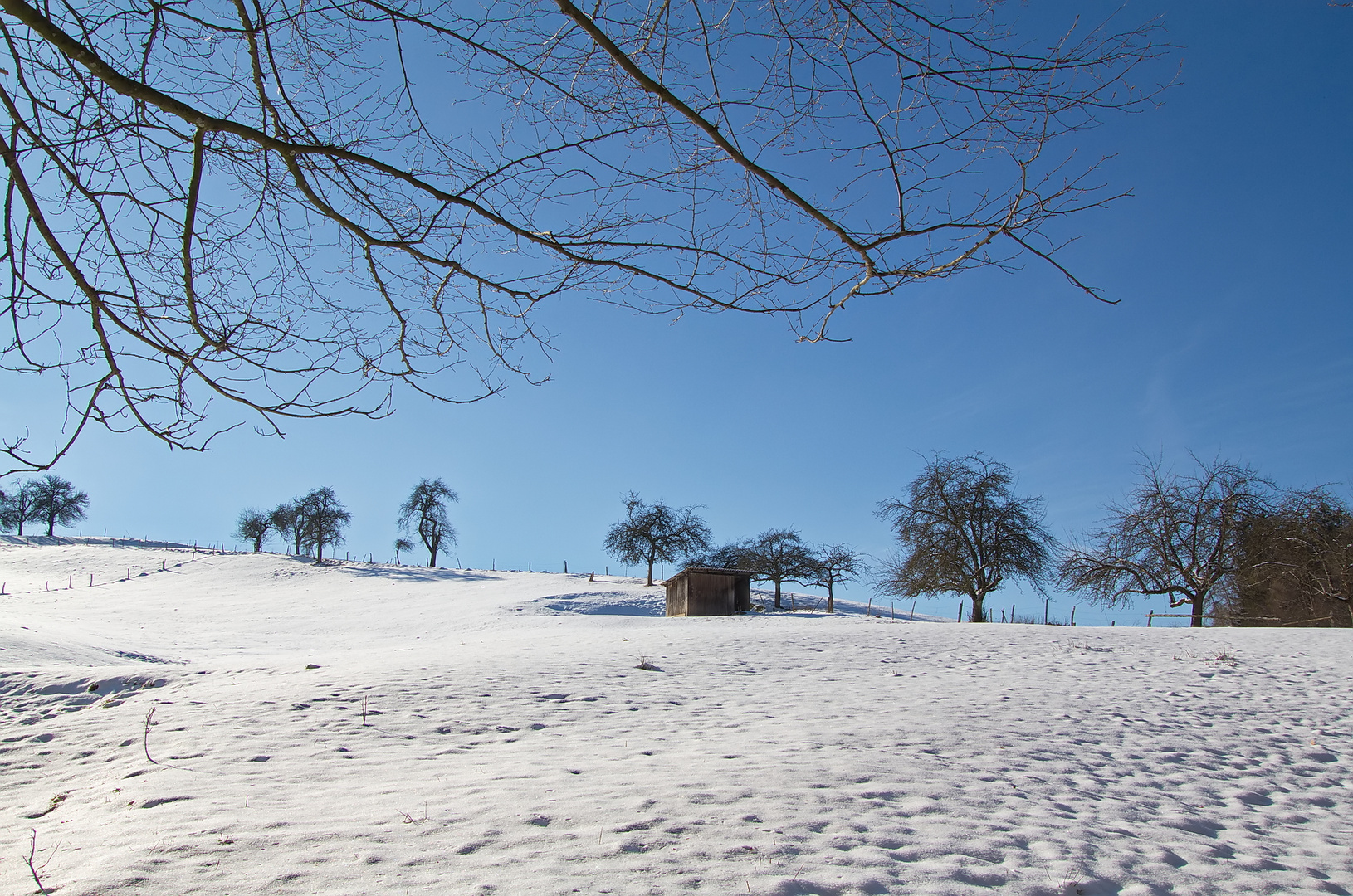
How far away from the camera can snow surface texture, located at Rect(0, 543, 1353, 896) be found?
3510 millimetres

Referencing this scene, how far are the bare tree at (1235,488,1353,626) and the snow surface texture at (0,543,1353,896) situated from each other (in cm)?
1126

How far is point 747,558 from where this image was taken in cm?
4325

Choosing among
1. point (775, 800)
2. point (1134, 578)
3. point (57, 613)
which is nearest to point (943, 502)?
point (1134, 578)

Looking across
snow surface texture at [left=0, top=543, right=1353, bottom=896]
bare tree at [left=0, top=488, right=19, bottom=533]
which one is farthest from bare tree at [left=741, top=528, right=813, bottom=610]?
bare tree at [left=0, top=488, right=19, bottom=533]

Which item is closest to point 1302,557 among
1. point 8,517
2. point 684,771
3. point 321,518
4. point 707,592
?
point 707,592

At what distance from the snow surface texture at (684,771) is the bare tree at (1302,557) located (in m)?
11.3

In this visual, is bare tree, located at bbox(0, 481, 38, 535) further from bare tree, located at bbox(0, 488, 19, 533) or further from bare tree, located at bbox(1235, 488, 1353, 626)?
bare tree, located at bbox(1235, 488, 1353, 626)

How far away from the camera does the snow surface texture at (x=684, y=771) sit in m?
3.51

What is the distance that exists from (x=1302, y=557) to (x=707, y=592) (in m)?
21.1

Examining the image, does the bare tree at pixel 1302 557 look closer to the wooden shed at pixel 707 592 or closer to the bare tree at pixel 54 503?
the wooden shed at pixel 707 592

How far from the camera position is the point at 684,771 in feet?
17.4

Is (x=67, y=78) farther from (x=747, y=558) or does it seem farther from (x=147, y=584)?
(x=147, y=584)

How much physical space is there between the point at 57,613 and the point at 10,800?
31577mm

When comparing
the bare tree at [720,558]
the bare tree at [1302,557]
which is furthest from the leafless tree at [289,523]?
the bare tree at [1302,557]
